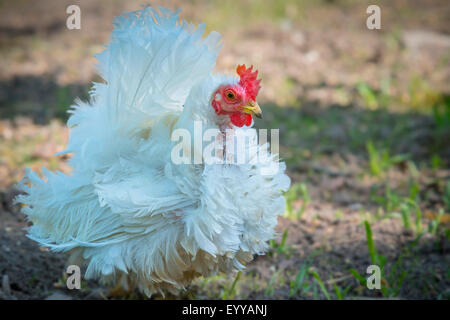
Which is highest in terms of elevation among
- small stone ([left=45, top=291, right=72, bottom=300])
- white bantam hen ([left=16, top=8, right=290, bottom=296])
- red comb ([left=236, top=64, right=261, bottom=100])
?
red comb ([left=236, top=64, right=261, bottom=100])

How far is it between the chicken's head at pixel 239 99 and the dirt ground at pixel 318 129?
123 cm

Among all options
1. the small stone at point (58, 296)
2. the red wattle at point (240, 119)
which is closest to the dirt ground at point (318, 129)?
the small stone at point (58, 296)

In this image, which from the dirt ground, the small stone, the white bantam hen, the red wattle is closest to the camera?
the white bantam hen

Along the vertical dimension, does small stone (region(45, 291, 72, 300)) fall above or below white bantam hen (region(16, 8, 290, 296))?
below

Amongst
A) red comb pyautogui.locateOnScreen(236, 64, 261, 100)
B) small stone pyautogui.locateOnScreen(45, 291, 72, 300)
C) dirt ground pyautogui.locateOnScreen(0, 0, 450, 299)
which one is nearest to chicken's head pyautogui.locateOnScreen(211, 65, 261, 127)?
red comb pyautogui.locateOnScreen(236, 64, 261, 100)

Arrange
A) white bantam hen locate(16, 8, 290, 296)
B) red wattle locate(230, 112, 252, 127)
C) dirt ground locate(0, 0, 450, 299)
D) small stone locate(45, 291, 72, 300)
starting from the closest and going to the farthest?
white bantam hen locate(16, 8, 290, 296) → red wattle locate(230, 112, 252, 127) → small stone locate(45, 291, 72, 300) → dirt ground locate(0, 0, 450, 299)

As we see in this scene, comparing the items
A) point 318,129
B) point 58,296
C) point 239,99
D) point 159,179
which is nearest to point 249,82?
point 239,99

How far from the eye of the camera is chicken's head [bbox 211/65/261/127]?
8.37 feet

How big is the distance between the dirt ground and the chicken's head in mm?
1231

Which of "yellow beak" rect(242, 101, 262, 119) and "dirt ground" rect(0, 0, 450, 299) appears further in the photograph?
"dirt ground" rect(0, 0, 450, 299)

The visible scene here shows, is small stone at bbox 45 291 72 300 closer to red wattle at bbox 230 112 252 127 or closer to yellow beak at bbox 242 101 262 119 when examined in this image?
red wattle at bbox 230 112 252 127

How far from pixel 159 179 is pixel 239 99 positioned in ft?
2.14

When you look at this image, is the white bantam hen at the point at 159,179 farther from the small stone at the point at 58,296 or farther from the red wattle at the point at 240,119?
Answer: the small stone at the point at 58,296
